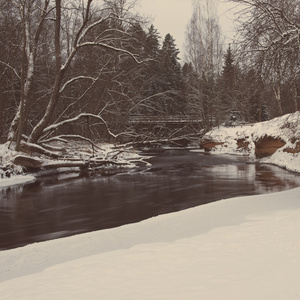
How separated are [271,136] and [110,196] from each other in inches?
566

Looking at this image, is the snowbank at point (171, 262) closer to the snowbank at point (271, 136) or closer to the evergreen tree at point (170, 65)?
the snowbank at point (271, 136)

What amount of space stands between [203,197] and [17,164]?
973 centimetres

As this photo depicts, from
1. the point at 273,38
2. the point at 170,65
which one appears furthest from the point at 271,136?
the point at 170,65

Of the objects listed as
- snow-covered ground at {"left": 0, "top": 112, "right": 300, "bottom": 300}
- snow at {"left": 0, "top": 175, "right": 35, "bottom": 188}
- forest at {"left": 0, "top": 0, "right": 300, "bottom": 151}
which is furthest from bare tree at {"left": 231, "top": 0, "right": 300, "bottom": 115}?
snow at {"left": 0, "top": 175, "right": 35, "bottom": 188}

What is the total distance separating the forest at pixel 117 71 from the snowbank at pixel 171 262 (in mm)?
4861

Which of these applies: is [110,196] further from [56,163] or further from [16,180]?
[56,163]

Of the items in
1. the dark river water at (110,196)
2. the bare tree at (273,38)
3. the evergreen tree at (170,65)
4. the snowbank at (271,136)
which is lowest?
the dark river water at (110,196)

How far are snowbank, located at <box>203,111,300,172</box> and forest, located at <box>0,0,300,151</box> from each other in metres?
1.63

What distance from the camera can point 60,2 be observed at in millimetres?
19406

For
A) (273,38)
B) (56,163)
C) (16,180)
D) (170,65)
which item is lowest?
(16,180)

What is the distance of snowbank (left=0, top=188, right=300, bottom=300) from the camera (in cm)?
420

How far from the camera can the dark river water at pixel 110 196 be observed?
9133mm

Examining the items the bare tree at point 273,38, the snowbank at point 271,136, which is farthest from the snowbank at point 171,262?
the snowbank at point 271,136

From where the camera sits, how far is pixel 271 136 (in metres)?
23.7
